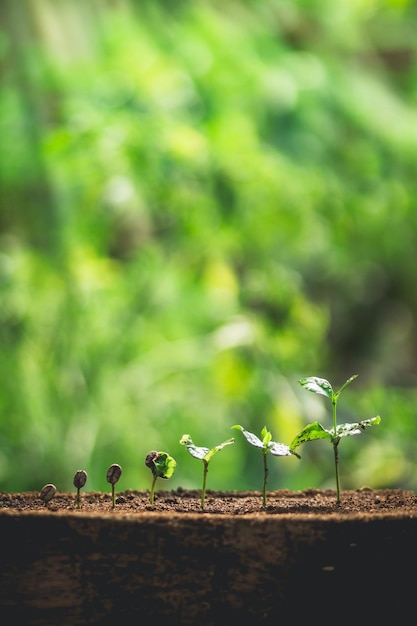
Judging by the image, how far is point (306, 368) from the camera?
264cm

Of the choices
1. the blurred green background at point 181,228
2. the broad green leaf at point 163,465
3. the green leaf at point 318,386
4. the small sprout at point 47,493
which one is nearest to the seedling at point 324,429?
the green leaf at point 318,386

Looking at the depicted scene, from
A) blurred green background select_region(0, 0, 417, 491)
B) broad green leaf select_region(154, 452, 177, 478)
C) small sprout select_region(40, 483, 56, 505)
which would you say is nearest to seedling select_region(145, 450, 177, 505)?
broad green leaf select_region(154, 452, 177, 478)

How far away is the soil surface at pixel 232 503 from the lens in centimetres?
73

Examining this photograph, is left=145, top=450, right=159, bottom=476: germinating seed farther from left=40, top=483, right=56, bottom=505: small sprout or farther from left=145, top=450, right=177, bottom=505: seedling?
left=40, top=483, right=56, bottom=505: small sprout

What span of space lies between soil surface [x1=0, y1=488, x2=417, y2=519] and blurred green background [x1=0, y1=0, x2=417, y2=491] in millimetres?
1276

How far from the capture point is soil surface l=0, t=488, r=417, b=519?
73cm

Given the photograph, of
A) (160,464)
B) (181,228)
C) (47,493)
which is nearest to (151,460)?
(160,464)

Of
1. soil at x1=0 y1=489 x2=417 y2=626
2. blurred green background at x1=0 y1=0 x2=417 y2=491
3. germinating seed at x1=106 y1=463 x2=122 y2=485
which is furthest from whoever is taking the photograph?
blurred green background at x1=0 y1=0 x2=417 y2=491

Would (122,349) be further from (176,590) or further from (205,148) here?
(176,590)

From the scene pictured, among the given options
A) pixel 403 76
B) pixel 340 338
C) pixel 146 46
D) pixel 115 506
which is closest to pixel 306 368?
pixel 146 46

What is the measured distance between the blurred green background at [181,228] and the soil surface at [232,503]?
4.19 ft

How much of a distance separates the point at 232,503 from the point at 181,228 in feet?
6.10

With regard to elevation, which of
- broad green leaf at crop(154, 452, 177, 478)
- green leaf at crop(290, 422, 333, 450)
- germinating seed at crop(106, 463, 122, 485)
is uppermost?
green leaf at crop(290, 422, 333, 450)

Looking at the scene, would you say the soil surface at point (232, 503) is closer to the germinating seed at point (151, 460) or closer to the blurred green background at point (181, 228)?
the germinating seed at point (151, 460)
